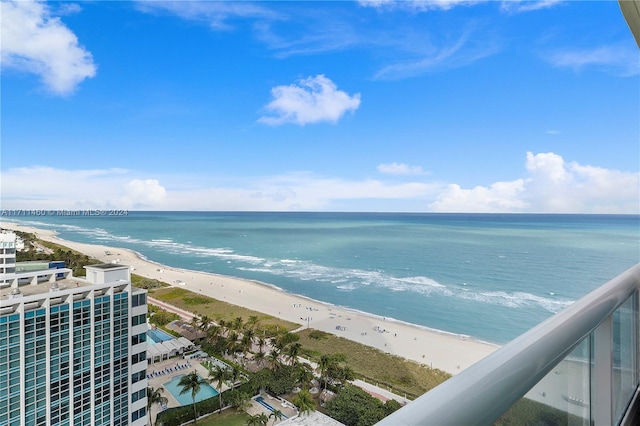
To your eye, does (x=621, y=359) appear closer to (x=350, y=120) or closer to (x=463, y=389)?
(x=463, y=389)

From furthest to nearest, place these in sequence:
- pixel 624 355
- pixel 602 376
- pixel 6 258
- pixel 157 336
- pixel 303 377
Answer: pixel 157 336 < pixel 6 258 < pixel 303 377 < pixel 624 355 < pixel 602 376

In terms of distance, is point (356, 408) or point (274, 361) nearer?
point (356, 408)

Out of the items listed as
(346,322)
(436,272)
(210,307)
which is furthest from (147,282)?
(436,272)

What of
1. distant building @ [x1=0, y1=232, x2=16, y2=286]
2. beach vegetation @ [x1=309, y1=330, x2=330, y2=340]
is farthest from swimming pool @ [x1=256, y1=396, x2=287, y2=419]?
distant building @ [x1=0, y1=232, x2=16, y2=286]

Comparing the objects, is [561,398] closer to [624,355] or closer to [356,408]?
[624,355]

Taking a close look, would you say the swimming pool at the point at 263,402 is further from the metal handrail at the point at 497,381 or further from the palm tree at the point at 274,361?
the metal handrail at the point at 497,381

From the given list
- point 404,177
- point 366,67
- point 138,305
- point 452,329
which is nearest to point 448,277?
point 452,329
